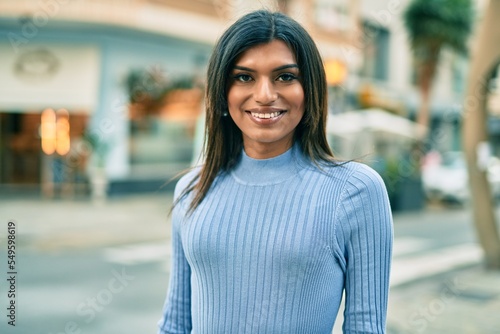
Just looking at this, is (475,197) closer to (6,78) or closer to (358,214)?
(358,214)

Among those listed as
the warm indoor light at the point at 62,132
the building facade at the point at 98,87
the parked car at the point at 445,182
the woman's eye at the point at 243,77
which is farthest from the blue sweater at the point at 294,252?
the parked car at the point at 445,182

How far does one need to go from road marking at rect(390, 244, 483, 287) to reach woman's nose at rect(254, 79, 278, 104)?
603cm

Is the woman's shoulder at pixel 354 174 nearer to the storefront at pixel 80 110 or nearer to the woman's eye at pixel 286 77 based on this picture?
the woman's eye at pixel 286 77

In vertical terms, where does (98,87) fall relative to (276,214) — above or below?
above

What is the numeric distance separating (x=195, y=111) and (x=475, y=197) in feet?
38.6

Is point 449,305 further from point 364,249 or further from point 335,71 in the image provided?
point 335,71

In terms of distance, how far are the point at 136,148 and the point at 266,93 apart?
16.2 m

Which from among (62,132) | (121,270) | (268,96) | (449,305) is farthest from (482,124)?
(62,132)

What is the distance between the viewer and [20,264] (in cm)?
841

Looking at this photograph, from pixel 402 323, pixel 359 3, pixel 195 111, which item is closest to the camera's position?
pixel 402 323

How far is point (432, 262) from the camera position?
880 centimetres

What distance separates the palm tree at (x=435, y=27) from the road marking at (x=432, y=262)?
43.1ft

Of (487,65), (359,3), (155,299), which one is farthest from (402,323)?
(359,3)

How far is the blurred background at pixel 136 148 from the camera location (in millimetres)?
7414
